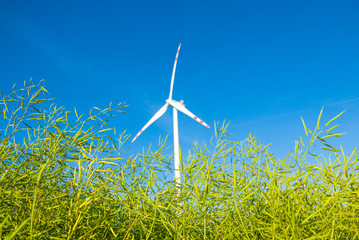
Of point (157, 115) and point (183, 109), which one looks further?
point (183, 109)

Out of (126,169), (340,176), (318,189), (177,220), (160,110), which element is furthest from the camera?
(160,110)

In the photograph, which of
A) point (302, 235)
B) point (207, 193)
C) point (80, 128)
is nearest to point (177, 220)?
point (207, 193)

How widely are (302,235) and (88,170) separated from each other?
1862 mm

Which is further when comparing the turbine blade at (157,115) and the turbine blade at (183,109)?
the turbine blade at (183,109)

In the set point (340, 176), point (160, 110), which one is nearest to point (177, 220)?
point (340, 176)

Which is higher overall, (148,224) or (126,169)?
(126,169)

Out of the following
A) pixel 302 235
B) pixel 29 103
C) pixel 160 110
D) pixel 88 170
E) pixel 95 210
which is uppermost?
pixel 160 110

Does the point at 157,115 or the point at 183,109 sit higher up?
the point at 183,109

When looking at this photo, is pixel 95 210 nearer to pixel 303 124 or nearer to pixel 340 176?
pixel 303 124

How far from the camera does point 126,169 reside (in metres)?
3.47

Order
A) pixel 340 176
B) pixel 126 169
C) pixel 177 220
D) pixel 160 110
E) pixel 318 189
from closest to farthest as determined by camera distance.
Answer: pixel 177 220 < pixel 340 176 < pixel 318 189 < pixel 126 169 < pixel 160 110

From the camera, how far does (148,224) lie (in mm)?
3068

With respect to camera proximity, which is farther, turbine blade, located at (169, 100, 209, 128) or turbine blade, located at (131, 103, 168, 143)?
turbine blade, located at (169, 100, 209, 128)

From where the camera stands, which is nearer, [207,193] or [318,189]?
[207,193]
